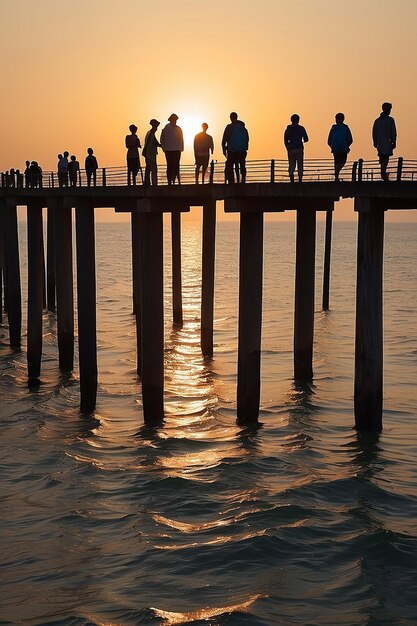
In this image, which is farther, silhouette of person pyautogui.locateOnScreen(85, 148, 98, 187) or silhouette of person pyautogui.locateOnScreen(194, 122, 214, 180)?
silhouette of person pyautogui.locateOnScreen(85, 148, 98, 187)

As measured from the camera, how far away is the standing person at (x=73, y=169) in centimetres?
2592

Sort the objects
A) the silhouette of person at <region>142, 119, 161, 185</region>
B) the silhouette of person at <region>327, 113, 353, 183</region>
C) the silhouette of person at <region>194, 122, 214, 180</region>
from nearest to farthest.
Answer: the silhouette of person at <region>327, 113, 353, 183</region> < the silhouette of person at <region>194, 122, 214, 180</region> < the silhouette of person at <region>142, 119, 161, 185</region>

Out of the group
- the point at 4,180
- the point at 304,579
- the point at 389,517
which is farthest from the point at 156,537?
the point at 4,180

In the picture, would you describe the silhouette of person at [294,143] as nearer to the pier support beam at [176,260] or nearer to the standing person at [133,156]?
the standing person at [133,156]

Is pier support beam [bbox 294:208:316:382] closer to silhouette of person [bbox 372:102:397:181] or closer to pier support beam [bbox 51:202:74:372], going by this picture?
pier support beam [bbox 51:202:74:372]

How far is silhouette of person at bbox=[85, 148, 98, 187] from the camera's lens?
25264mm

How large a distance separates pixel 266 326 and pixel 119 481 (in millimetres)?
25176

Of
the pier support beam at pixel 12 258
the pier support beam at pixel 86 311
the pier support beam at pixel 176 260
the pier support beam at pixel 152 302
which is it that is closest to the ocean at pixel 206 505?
the pier support beam at pixel 86 311

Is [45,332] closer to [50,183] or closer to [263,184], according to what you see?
[50,183]

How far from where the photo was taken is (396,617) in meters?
12.6

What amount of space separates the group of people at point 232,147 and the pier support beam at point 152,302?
1189 mm

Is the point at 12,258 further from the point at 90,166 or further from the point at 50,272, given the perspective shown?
the point at 50,272

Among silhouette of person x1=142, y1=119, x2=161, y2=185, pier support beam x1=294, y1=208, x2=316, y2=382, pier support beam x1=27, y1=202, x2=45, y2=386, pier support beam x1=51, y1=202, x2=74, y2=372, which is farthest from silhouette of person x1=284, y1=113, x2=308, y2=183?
pier support beam x1=27, y1=202, x2=45, y2=386

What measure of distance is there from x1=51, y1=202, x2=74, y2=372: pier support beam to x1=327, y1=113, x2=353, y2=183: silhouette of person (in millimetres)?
8806
